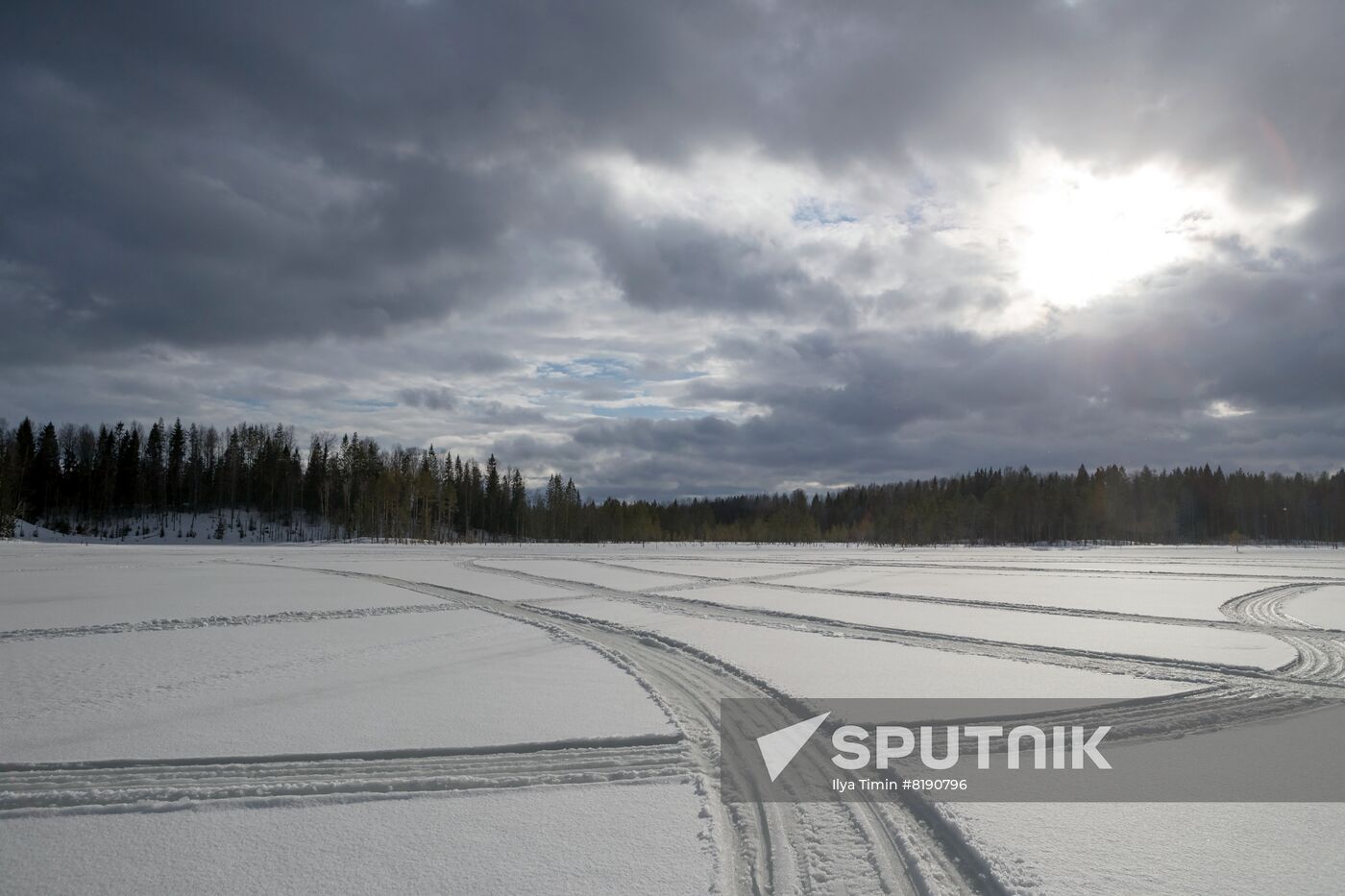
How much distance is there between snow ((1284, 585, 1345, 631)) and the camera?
1598 cm

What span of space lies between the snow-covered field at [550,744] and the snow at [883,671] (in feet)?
0.23

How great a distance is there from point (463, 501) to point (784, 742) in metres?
121

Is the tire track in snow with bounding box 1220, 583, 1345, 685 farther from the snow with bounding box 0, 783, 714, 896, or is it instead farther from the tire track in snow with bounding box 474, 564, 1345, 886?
the snow with bounding box 0, 783, 714, 896

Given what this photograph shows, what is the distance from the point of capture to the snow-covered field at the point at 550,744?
14.9ft

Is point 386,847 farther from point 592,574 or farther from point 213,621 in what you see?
point 592,574

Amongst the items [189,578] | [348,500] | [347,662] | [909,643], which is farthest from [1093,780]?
[348,500]

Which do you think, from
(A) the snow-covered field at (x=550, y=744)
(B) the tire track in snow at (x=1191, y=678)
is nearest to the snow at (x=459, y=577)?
(A) the snow-covered field at (x=550, y=744)

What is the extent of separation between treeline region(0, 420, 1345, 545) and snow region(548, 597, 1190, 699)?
85021 mm

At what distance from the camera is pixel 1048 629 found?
14.4 meters

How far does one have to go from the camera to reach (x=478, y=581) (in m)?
24.5

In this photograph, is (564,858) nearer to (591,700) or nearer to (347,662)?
(591,700)

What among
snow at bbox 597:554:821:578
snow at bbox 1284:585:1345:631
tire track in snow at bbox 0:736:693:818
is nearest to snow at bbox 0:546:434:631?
tire track in snow at bbox 0:736:693:818

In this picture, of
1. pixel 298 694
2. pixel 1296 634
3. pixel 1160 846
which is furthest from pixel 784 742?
pixel 1296 634

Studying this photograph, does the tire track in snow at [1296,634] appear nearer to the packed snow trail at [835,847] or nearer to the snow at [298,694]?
the packed snow trail at [835,847]
